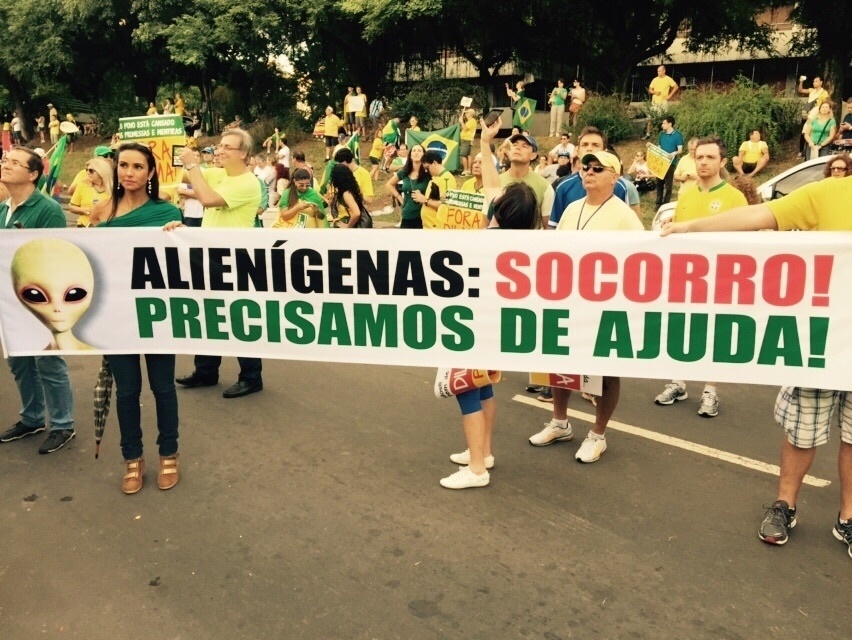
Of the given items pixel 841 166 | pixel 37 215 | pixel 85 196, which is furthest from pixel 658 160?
pixel 37 215

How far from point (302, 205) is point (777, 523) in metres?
5.09

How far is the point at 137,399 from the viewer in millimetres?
4379

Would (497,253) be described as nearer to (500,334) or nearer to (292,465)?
(500,334)

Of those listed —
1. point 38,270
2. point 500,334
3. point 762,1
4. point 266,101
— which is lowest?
point 500,334

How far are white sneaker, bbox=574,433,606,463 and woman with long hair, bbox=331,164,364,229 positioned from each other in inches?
148

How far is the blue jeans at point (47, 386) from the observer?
4.99m

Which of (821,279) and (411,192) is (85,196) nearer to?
(411,192)

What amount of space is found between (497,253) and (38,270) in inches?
102

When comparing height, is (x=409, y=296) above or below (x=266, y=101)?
below

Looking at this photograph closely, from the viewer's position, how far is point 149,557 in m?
3.68

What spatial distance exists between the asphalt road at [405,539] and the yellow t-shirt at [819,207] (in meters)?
1.49

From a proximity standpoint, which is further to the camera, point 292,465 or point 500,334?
point 292,465

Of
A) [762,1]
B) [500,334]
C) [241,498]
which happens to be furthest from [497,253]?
[762,1]

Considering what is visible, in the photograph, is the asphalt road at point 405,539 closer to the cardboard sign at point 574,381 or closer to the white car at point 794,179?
the cardboard sign at point 574,381
